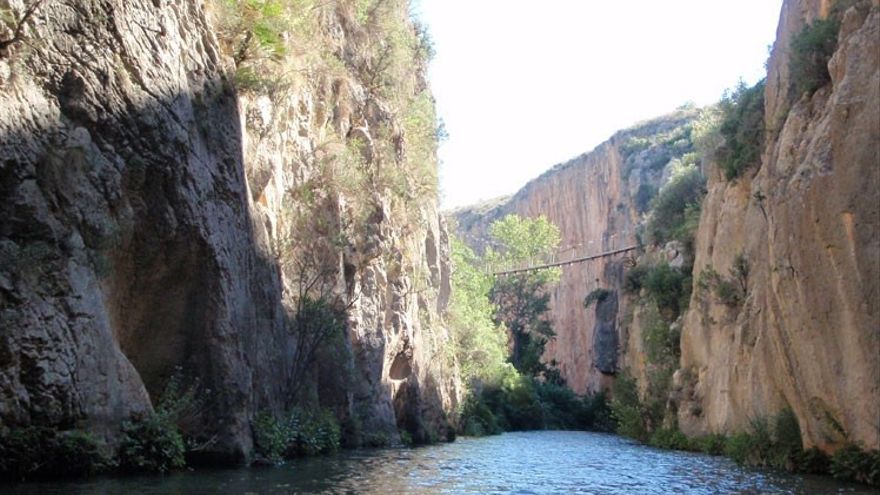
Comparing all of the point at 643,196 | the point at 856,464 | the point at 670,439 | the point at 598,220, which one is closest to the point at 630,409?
the point at 670,439

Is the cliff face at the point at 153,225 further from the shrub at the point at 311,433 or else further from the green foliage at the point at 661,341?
the green foliage at the point at 661,341

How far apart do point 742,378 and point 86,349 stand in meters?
18.7

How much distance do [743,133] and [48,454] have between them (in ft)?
74.3

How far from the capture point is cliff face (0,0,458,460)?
1325 cm

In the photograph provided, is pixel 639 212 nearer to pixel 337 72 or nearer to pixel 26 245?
pixel 337 72

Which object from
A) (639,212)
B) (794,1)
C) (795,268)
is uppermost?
(639,212)

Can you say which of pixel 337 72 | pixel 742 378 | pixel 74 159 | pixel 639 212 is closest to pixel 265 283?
pixel 74 159

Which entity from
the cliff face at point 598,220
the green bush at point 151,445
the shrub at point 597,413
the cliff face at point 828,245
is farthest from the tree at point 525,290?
the green bush at point 151,445

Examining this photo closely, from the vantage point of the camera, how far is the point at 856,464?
49.5ft

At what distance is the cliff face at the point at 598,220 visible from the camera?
73.8 meters

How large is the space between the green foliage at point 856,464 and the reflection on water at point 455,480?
29 centimetres

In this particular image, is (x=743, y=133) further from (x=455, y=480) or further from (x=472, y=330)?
(x=472, y=330)

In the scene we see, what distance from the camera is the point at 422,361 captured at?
38.0 meters

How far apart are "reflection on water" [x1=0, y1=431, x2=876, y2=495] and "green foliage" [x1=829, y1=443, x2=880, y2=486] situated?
0.29 meters
